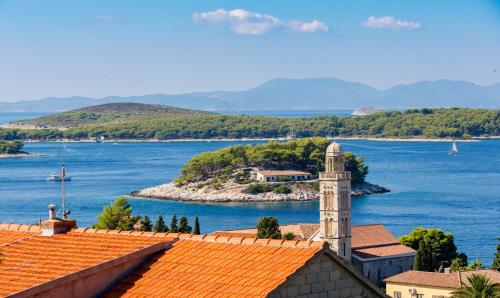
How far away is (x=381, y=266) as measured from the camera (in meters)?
39.3

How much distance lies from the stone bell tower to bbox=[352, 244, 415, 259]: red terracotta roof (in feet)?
1.84

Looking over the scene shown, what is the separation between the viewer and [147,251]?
8367mm

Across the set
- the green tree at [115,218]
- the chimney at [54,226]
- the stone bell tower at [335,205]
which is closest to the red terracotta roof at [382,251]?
the stone bell tower at [335,205]

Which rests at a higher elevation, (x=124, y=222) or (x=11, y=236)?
(x=11, y=236)

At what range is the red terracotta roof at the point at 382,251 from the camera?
130 feet

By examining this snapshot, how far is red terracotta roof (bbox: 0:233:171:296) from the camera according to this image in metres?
7.93

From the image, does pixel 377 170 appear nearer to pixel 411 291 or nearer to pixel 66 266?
pixel 411 291

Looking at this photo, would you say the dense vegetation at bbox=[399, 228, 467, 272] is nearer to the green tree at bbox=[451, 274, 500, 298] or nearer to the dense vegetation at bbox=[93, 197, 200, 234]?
the dense vegetation at bbox=[93, 197, 200, 234]

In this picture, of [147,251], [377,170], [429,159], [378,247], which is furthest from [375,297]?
[429,159]

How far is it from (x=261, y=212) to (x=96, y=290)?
246 ft

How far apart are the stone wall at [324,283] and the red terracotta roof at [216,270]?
8 cm

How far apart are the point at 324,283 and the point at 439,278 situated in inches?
890

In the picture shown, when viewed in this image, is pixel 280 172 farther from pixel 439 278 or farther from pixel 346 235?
pixel 439 278

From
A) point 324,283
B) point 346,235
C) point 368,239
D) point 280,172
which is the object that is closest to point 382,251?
point 346,235
